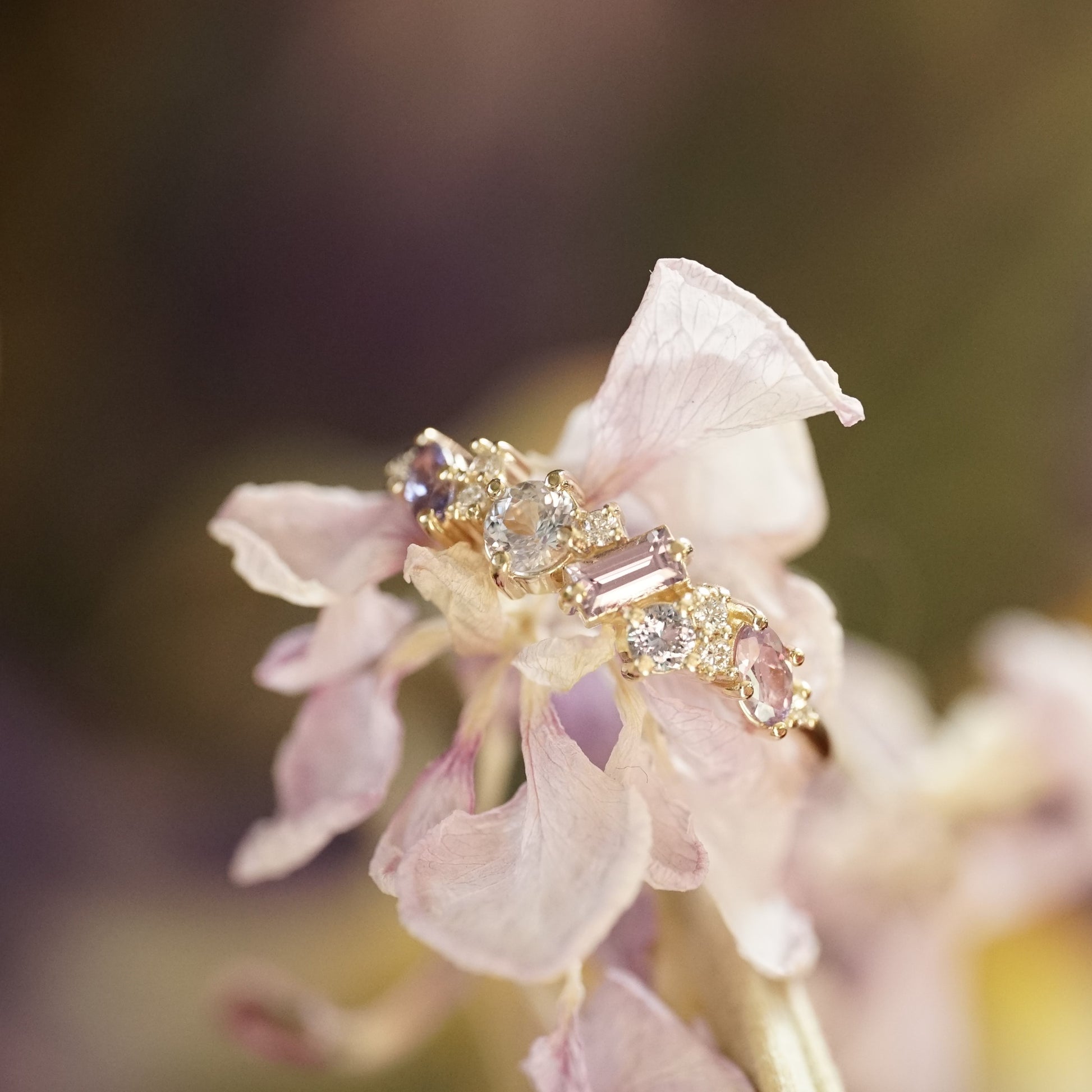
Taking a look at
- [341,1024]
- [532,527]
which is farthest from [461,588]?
[341,1024]

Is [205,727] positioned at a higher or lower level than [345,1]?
lower

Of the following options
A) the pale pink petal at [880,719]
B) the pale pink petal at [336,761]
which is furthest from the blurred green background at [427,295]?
the pale pink petal at [336,761]

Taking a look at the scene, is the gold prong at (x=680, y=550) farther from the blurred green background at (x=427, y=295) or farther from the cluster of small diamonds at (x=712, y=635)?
the blurred green background at (x=427, y=295)

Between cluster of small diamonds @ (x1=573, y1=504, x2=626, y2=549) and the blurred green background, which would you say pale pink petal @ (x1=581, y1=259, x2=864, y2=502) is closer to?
cluster of small diamonds @ (x1=573, y1=504, x2=626, y2=549)

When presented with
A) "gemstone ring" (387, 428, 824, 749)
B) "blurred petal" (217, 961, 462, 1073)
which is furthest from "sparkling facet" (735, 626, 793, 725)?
"blurred petal" (217, 961, 462, 1073)

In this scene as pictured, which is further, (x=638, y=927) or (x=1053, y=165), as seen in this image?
(x=1053, y=165)

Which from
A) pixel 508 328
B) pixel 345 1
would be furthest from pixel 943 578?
pixel 345 1

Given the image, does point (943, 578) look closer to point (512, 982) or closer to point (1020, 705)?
point (1020, 705)
